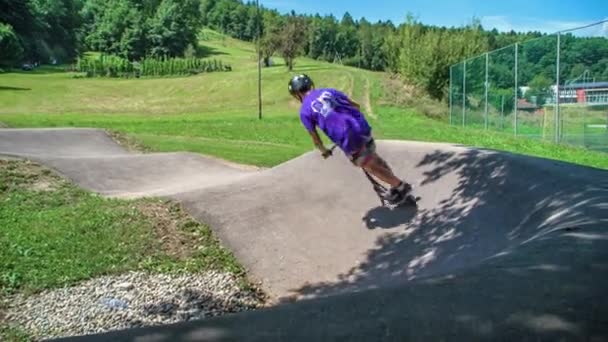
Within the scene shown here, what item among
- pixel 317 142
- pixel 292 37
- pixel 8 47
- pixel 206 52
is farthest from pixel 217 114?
pixel 206 52

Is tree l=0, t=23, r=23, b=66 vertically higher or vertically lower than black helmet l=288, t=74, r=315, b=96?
higher

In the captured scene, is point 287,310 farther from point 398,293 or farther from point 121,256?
point 121,256

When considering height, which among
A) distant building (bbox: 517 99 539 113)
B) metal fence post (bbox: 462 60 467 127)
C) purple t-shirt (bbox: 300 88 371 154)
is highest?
metal fence post (bbox: 462 60 467 127)

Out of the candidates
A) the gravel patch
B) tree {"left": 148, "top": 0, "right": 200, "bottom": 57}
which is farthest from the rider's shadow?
tree {"left": 148, "top": 0, "right": 200, "bottom": 57}

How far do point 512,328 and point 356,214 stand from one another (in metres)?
5.73


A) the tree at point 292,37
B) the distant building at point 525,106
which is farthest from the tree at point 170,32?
the distant building at point 525,106

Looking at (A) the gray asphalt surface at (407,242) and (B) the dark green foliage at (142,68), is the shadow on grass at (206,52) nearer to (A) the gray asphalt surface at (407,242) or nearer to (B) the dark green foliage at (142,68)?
(B) the dark green foliage at (142,68)

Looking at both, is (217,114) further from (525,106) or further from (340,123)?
(340,123)

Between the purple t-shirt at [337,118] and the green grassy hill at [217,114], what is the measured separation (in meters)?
6.89

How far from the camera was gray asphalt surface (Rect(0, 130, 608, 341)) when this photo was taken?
200 cm

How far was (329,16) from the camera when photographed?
15325 centimetres

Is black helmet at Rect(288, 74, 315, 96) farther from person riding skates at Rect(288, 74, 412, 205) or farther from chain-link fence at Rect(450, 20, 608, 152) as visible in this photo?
chain-link fence at Rect(450, 20, 608, 152)

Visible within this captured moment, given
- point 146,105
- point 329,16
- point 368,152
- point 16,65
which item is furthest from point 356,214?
point 329,16

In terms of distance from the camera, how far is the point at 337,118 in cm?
662
